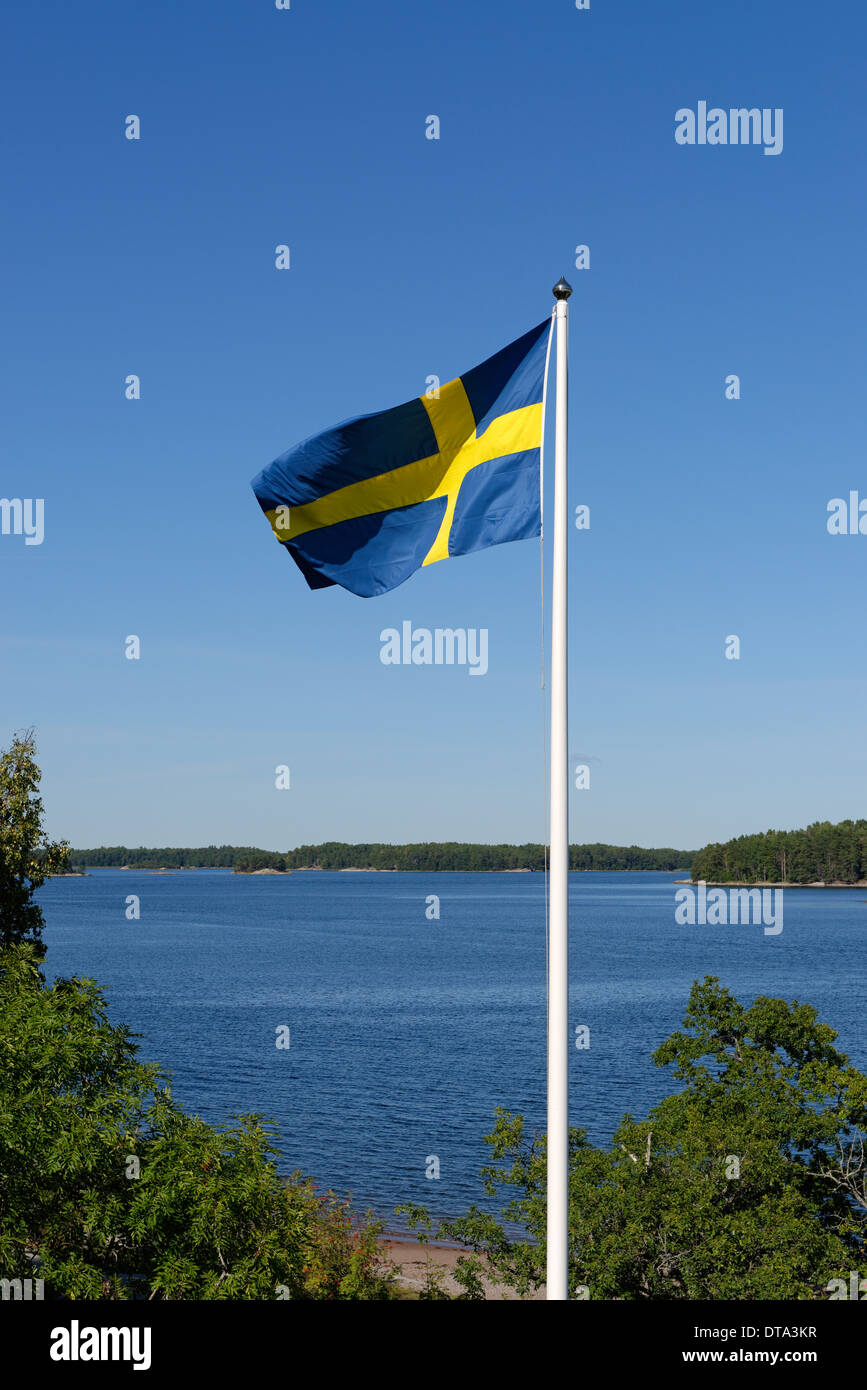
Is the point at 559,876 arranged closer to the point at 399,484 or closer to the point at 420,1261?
the point at 399,484

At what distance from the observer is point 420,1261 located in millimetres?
31500

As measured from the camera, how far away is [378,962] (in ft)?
331

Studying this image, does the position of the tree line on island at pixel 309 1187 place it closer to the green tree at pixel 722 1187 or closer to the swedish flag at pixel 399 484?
the green tree at pixel 722 1187

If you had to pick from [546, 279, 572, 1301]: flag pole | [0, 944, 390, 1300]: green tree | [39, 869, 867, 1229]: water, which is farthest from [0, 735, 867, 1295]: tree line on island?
[39, 869, 867, 1229]: water

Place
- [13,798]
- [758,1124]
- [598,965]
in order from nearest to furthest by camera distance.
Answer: [758,1124] < [13,798] < [598,965]

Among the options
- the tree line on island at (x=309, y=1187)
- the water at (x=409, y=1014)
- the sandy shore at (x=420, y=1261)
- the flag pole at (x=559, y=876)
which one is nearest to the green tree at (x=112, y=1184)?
the tree line on island at (x=309, y=1187)

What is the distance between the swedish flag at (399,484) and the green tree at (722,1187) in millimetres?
13083

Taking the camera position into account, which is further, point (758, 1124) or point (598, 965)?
point (598, 965)

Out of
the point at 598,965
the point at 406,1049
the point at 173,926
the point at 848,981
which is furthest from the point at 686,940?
A: the point at 406,1049
